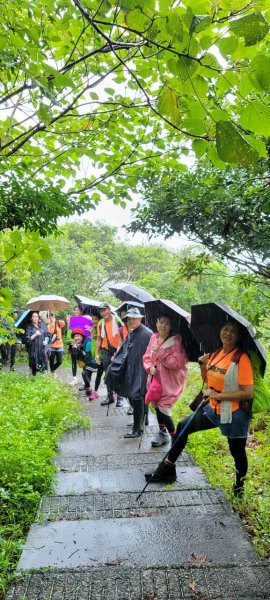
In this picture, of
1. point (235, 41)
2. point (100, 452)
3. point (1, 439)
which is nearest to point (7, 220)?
point (235, 41)

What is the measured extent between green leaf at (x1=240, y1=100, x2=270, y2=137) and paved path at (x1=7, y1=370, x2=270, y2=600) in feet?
7.36

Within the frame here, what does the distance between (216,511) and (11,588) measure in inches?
62.3

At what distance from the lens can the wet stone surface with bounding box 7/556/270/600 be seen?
2080mm

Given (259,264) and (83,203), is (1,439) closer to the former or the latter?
(83,203)

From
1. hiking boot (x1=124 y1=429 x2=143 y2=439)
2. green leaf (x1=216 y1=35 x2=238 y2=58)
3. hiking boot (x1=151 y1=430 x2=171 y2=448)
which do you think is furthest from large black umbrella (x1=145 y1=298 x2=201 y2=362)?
green leaf (x1=216 y1=35 x2=238 y2=58)

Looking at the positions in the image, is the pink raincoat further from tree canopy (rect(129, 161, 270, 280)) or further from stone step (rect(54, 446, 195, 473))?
tree canopy (rect(129, 161, 270, 280))

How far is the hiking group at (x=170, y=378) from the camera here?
11.2 ft

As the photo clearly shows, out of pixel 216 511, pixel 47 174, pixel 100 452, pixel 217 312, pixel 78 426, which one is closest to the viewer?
pixel 216 511

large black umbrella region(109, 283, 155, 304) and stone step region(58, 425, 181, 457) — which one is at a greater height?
large black umbrella region(109, 283, 155, 304)

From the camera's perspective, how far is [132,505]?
127 inches

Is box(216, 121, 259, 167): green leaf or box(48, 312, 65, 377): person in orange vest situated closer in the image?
box(216, 121, 259, 167): green leaf

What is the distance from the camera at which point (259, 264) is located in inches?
169

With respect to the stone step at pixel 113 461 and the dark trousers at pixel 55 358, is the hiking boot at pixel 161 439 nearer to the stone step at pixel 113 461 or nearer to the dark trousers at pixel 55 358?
the stone step at pixel 113 461

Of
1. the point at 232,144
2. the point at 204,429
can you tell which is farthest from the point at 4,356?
the point at 232,144
